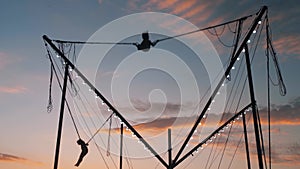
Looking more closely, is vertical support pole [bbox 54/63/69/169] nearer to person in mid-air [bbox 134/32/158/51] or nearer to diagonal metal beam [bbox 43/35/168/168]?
diagonal metal beam [bbox 43/35/168/168]

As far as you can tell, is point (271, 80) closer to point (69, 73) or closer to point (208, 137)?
point (208, 137)

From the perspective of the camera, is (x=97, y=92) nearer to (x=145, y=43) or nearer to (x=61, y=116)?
(x=61, y=116)

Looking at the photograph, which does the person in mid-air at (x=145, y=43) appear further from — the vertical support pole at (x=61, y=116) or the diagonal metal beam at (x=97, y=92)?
the vertical support pole at (x=61, y=116)

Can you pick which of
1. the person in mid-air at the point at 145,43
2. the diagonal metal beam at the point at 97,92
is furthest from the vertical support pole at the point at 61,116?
the person in mid-air at the point at 145,43

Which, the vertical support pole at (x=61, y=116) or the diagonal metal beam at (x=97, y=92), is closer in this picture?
the vertical support pole at (x=61, y=116)

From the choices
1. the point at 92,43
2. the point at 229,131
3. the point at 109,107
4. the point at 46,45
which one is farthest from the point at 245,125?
the point at 46,45

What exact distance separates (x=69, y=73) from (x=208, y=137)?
7.34 m

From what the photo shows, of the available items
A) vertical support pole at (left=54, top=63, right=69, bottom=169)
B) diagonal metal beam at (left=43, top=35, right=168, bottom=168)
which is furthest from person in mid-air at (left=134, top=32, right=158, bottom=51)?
vertical support pole at (left=54, top=63, right=69, bottom=169)

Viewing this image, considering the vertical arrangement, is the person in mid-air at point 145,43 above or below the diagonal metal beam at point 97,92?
above

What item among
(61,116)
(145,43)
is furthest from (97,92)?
(145,43)

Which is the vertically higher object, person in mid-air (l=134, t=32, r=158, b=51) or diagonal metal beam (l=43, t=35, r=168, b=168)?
person in mid-air (l=134, t=32, r=158, b=51)

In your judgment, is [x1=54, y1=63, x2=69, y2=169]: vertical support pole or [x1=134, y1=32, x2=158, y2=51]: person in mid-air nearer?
[x1=134, y1=32, x2=158, y2=51]: person in mid-air

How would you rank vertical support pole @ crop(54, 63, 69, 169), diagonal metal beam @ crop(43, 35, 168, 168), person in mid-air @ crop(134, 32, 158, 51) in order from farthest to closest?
diagonal metal beam @ crop(43, 35, 168, 168)
vertical support pole @ crop(54, 63, 69, 169)
person in mid-air @ crop(134, 32, 158, 51)

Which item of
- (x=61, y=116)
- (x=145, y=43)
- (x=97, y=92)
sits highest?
(x=145, y=43)
